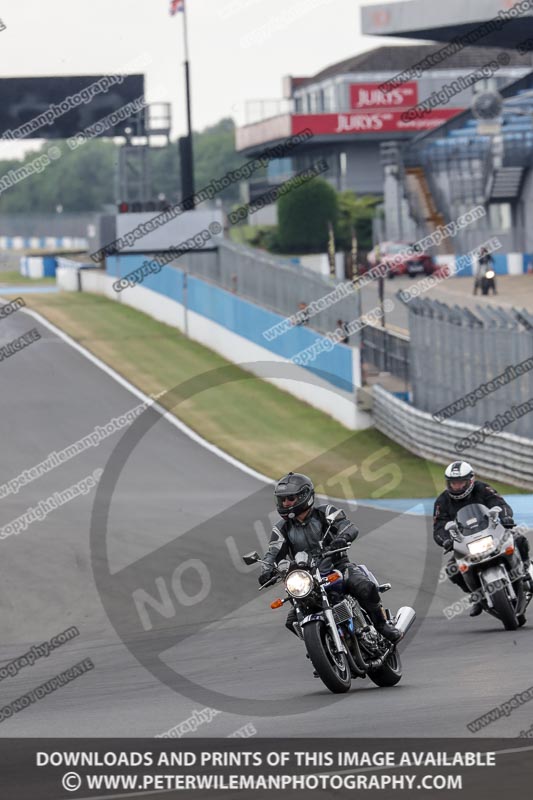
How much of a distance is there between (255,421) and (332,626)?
2493cm

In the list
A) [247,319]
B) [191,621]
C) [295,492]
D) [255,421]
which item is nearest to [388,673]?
[295,492]

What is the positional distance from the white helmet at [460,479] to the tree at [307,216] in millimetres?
60306

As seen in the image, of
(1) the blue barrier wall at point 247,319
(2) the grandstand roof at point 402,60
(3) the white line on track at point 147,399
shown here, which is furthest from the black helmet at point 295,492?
(2) the grandstand roof at point 402,60

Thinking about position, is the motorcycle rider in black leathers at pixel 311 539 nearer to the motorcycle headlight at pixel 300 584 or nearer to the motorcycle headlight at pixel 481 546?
the motorcycle headlight at pixel 300 584

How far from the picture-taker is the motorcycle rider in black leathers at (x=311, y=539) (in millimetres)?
10398

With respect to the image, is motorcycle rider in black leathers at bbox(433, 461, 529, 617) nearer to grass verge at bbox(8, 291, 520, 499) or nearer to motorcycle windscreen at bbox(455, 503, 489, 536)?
motorcycle windscreen at bbox(455, 503, 489, 536)

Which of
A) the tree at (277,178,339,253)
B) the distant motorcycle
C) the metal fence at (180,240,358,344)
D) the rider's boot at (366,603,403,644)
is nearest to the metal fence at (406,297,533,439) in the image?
the metal fence at (180,240,358,344)

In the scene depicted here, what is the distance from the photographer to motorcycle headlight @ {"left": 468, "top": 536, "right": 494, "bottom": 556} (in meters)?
13.0

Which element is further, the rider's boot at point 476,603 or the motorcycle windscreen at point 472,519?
the rider's boot at point 476,603

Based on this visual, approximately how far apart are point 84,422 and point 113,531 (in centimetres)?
1470

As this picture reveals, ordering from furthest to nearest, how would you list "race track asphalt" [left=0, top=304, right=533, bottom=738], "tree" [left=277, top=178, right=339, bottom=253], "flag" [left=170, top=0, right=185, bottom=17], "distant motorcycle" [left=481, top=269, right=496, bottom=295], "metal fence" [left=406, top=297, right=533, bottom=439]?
"tree" [left=277, top=178, right=339, bottom=253]
"flag" [left=170, top=0, right=185, bottom=17]
"distant motorcycle" [left=481, top=269, right=496, bottom=295]
"metal fence" [left=406, top=297, right=533, bottom=439]
"race track asphalt" [left=0, top=304, right=533, bottom=738]

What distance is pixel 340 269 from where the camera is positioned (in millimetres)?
64500

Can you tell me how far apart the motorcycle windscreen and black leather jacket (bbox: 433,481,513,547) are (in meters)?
0.20

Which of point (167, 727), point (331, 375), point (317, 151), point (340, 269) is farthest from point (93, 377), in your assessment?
point (317, 151)
